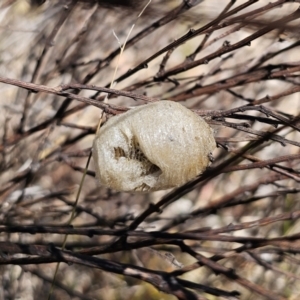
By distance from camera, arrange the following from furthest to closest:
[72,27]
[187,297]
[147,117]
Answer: [72,27], [187,297], [147,117]

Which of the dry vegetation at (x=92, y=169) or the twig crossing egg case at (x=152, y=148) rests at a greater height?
the twig crossing egg case at (x=152, y=148)

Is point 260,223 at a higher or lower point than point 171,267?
higher

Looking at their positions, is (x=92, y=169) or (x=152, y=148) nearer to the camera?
Result: (x=152, y=148)

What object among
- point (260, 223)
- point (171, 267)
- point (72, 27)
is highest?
point (72, 27)

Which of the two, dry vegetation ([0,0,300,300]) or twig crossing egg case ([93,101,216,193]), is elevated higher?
twig crossing egg case ([93,101,216,193])

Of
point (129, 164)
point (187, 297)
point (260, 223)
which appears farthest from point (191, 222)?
point (129, 164)

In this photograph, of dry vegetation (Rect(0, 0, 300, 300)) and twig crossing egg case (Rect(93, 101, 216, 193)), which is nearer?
Result: twig crossing egg case (Rect(93, 101, 216, 193))

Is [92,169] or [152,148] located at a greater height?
[152,148]

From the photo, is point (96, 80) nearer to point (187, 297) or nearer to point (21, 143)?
point (21, 143)
